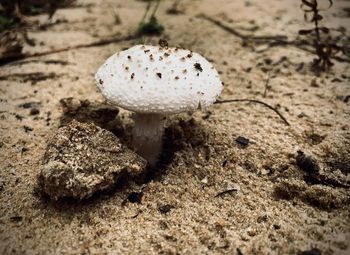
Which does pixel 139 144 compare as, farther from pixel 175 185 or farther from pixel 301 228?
pixel 301 228

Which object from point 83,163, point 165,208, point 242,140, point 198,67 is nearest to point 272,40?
point 242,140

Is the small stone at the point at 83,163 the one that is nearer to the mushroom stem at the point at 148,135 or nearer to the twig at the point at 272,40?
the mushroom stem at the point at 148,135

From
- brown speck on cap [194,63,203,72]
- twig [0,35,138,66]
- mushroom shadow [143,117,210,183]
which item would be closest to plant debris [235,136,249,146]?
mushroom shadow [143,117,210,183]

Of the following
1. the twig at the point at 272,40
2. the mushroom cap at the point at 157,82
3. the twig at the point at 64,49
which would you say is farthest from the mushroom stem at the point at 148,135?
the twig at the point at 272,40

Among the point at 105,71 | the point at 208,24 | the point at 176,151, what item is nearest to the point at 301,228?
the point at 176,151

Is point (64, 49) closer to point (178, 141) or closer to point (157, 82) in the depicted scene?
point (178, 141)

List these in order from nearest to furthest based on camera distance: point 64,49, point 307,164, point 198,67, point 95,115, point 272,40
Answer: point 198,67, point 307,164, point 95,115, point 64,49, point 272,40
